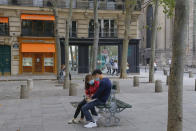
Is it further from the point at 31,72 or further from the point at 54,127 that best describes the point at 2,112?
the point at 31,72

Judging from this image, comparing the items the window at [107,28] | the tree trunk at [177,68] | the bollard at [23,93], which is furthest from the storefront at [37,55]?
the tree trunk at [177,68]

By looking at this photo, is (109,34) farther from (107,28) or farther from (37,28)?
(37,28)

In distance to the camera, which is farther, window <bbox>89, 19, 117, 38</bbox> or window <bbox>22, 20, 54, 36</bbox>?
window <bbox>89, 19, 117, 38</bbox>

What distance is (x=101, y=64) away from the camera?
29031 mm

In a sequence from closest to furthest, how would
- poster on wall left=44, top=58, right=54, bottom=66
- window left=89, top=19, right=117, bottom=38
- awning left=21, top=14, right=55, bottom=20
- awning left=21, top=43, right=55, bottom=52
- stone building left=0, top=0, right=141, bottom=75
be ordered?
awning left=21, top=14, right=55, bottom=20, awning left=21, top=43, right=55, bottom=52, stone building left=0, top=0, right=141, bottom=75, poster on wall left=44, top=58, right=54, bottom=66, window left=89, top=19, right=117, bottom=38

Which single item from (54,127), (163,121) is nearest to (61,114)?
(54,127)

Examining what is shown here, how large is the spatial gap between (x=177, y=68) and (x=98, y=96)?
2.50 metres

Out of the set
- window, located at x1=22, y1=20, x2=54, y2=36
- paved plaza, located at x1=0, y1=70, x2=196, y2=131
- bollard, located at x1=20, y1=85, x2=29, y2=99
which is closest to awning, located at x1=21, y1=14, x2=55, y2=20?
window, located at x1=22, y1=20, x2=54, y2=36

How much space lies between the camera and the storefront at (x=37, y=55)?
77.5 ft

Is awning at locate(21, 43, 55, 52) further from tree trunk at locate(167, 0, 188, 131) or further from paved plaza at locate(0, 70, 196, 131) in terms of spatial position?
tree trunk at locate(167, 0, 188, 131)

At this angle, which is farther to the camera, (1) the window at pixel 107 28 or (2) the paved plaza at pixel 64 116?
(1) the window at pixel 107 28

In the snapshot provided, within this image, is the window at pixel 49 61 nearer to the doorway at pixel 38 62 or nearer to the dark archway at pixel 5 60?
the doorway at pixel 38 62

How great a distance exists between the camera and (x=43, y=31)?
2447 centimetres

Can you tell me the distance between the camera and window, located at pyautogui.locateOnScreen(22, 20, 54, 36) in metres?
24.0
